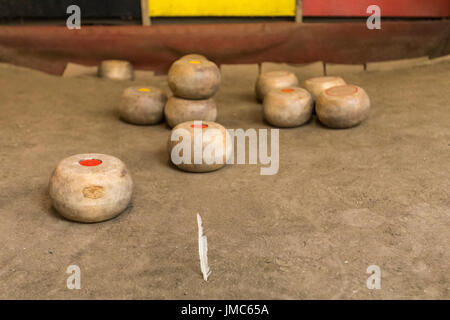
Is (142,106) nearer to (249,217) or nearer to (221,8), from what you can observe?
(249,217)

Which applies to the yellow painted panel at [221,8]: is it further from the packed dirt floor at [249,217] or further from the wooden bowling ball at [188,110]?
the wooden bowling ball at [188,110]

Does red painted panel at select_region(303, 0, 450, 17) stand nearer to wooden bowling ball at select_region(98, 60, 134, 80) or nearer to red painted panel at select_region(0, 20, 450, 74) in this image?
red painted panel at select_region(0, 20, 450, 74)

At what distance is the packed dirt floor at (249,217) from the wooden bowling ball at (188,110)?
0.19 metres

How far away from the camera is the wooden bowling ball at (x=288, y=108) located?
14.8 feet

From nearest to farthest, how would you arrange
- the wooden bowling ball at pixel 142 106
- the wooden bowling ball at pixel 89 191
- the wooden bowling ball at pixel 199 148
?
1. the wooden bowling ball at pixel 89 191
2. the wooden bowling ball at pixel 199 148
3. the wooden bowling ball at pixel 142 106

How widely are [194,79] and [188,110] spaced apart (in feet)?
0.96

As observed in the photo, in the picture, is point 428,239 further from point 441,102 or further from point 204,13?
point 204,13

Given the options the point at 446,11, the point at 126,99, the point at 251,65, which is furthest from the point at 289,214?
the point at 446,11

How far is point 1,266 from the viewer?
258cm

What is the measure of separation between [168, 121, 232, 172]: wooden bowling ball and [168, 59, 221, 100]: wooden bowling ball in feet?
2.10

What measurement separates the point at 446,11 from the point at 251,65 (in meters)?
2.58

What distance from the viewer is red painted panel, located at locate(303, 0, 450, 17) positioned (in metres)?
6.53
